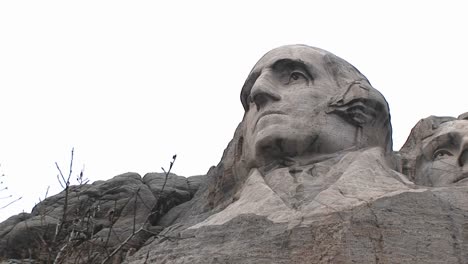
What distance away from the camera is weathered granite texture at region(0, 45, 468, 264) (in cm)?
1134

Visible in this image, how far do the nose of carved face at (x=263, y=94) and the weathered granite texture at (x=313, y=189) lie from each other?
1 centimetres

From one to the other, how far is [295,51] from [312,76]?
0.44 metres

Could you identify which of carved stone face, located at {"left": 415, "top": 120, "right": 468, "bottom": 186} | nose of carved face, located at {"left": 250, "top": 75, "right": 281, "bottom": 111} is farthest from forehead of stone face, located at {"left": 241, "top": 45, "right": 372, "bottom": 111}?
carved stone face, located at {"left": 415, "top": 120, "right": 468, "bottom": 186}

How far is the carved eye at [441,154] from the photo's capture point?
14.0m

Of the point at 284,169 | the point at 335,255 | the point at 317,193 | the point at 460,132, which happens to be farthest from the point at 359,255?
the point at 460,132

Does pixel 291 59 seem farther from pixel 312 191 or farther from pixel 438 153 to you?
pixel 312 191

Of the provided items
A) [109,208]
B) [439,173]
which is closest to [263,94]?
[439,173]

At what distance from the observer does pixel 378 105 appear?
537 inches

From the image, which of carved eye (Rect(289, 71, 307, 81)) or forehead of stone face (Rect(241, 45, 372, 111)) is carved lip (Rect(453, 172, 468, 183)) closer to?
forehead of stone face (Rect(241, 45, 372, 111))

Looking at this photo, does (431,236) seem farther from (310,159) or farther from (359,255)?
(310,159)

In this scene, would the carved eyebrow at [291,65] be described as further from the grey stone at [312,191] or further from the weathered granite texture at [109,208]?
the weathered granite texture at [109,208]

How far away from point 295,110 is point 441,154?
1867 millimetres

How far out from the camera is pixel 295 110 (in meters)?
13.4

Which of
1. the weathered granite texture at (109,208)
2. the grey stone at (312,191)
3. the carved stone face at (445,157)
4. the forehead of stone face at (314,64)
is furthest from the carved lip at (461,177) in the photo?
the weathered granite texture at (109,208)
